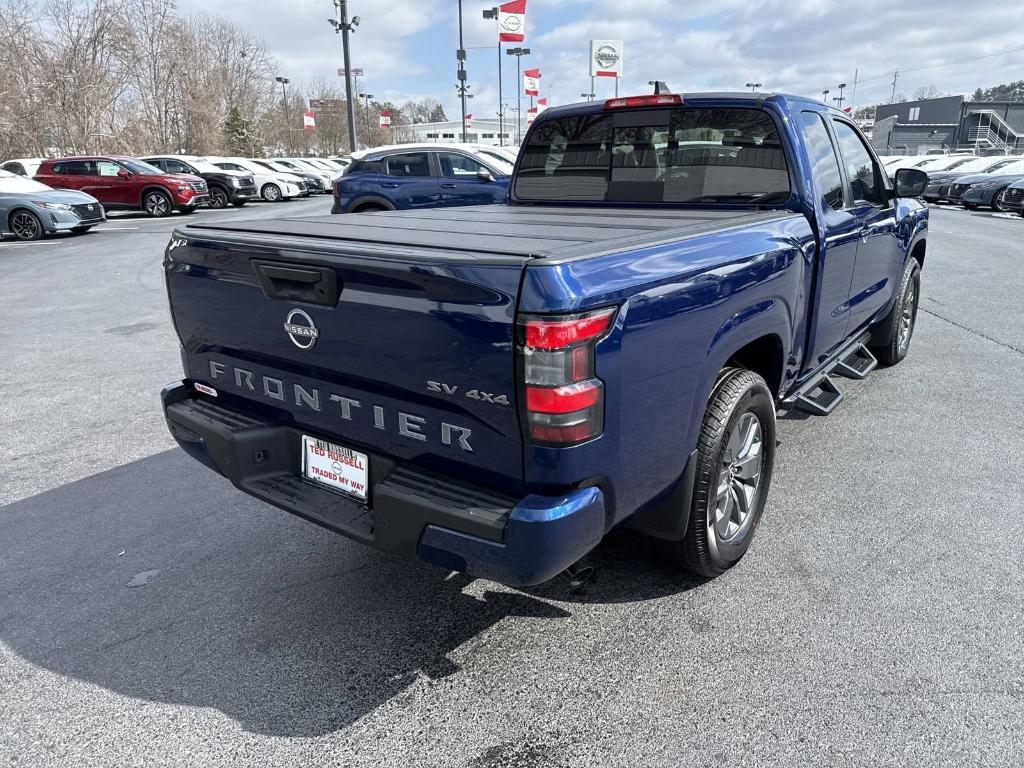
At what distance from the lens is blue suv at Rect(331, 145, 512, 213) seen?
1341cm

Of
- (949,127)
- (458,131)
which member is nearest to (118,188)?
(949,127)

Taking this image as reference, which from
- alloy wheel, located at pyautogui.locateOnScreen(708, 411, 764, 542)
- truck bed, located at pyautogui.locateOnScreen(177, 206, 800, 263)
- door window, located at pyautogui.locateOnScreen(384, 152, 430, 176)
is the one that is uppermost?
door window, located at pyautogui.locateOnScreen(384, 152, 430, 176)

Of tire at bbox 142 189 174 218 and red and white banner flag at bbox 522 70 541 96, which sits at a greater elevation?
red and white banner flag at bbox 522 70 541 96

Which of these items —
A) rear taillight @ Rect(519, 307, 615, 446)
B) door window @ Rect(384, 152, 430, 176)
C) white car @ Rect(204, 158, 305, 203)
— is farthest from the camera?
white car @ Rect(204, 158, 305, 203)

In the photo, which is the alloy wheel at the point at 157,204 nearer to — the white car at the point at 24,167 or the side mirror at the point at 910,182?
the white car at the point at 24,167

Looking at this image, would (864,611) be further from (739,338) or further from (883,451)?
(883,451)

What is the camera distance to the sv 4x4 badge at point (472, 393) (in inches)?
79.9

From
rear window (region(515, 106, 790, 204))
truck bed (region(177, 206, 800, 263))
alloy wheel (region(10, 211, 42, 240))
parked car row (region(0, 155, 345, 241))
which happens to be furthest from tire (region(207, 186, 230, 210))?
truck bed (region(177, 206, 800, 263))

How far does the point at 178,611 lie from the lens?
2904mm

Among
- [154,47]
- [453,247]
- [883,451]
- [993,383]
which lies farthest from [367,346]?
[154,47]

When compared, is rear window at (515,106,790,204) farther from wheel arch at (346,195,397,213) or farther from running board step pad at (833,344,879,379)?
wheel arch at (346,195,397,213)

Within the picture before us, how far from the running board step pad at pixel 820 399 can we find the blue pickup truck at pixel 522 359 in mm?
239

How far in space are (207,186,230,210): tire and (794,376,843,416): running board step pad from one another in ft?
76.7

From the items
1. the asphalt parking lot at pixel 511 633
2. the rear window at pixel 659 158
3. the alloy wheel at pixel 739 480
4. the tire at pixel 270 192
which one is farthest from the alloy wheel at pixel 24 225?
the alloy wheel at pixel 739 480
